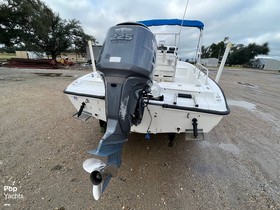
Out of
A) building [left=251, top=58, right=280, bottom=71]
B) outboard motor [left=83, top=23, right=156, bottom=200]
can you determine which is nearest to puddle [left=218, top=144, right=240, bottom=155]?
outboard motor [left=83, top=23, right=156, bottom=200]

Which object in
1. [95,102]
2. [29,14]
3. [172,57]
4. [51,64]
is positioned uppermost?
[29,14]

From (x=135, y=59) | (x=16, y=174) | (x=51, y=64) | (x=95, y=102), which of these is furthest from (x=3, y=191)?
(x=51, y=64)

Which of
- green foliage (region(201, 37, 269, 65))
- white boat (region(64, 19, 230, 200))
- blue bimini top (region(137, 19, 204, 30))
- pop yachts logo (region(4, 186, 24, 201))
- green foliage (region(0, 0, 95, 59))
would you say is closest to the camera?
white boat (region(64, 19, 230, 200))

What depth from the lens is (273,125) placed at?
124 inches

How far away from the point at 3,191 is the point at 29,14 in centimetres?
1466

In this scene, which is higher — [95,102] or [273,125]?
[95,102]

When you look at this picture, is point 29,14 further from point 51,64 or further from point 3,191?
point 3,191

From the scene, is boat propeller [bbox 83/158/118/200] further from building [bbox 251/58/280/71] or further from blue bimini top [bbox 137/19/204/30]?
building [bbox 251/58/280/71]

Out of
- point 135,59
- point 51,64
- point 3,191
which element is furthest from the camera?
point 51,64

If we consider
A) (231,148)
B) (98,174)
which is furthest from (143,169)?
(231,148)

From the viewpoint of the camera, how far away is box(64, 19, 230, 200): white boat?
42.3 inches

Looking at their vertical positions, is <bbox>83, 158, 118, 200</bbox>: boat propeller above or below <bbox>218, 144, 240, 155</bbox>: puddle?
above

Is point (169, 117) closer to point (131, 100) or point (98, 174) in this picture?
point (131, 100)

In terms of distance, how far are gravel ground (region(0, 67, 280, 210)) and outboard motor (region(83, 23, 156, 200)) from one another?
0.64m
